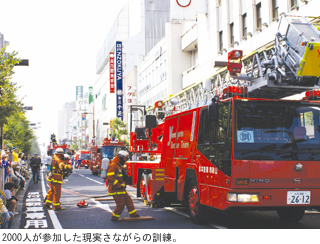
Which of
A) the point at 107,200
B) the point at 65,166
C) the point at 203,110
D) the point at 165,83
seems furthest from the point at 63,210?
the point at 165,83

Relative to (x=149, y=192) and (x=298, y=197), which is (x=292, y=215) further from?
(x=149, y=192)

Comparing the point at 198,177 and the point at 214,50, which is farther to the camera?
the point at 214,50

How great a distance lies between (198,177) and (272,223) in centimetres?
213

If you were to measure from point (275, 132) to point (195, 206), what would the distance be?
2.56m

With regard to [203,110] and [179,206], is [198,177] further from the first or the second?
[179,206]

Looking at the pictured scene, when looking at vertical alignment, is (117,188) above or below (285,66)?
below

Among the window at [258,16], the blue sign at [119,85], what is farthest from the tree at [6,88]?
the blue sign at [119,85]

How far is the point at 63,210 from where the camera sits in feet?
41.3

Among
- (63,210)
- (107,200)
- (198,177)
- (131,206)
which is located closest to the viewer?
(198,177)

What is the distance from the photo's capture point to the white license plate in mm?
8008

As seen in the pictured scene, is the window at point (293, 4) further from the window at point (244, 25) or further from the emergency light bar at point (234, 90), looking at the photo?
the emergency light bar at point (234, 90)

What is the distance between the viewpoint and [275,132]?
8133mm

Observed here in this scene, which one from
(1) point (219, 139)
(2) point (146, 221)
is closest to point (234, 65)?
(1) point (219, 139)

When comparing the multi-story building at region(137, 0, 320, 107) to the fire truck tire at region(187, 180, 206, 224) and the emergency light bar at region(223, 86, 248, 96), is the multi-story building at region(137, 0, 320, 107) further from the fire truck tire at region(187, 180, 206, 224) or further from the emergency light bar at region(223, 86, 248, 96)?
the fire truck tire at region(187, 180, 206, 224)
